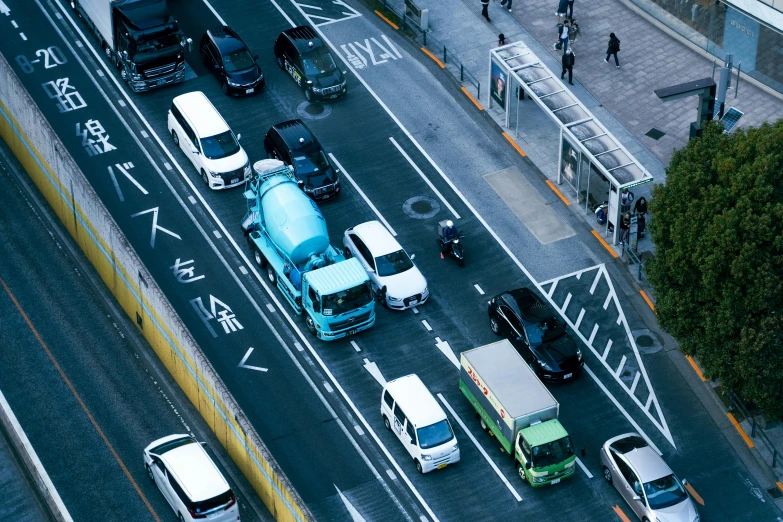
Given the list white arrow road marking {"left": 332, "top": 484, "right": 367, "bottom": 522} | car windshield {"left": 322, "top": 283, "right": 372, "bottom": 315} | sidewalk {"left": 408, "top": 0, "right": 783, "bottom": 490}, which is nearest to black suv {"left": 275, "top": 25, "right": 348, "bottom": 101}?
sidewalk {"left": 408, "top": 0, "right": 783, "bottom": 490}

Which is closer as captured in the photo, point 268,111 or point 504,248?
point 504,248

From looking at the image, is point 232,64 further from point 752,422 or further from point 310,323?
point 752,422

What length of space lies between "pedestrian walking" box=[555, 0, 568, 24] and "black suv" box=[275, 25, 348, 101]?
1202 cm

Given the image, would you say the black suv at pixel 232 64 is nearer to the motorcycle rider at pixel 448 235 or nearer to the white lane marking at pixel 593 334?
the motorcycle rider at pixel 448 235

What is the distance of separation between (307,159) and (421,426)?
16.2 m

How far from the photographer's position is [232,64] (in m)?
67.4

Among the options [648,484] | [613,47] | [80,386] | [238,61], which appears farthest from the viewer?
[613,47]

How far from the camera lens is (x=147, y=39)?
66.6m

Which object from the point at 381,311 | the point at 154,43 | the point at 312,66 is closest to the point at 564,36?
the point at 312,66

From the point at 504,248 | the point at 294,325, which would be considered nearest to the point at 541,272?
the point at 504,248

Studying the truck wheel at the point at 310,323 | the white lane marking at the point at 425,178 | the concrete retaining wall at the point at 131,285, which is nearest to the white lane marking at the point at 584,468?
the concrete retaining wall at the point at 131,285

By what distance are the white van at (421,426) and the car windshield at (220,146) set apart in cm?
1591

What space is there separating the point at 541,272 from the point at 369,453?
12.1m

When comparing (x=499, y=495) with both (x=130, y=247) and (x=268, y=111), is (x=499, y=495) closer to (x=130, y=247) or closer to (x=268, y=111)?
(x=130, y=247)
